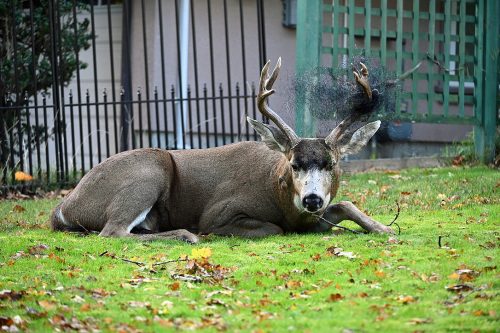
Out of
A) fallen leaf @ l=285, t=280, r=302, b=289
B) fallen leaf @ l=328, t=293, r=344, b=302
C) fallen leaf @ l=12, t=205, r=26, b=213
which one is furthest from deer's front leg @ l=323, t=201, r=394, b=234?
fallen leaf @ l=12, t=205, r=26, b=213

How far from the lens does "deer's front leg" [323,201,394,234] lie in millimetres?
8938

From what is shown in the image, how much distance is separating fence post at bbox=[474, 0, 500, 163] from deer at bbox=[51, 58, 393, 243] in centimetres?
486

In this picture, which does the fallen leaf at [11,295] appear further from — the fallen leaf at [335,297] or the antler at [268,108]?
the antler at [268,108]

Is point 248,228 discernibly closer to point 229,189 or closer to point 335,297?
point 229,189

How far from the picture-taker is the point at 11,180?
43.1 ft

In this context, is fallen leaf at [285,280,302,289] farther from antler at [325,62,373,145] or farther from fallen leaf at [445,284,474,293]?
antler at [325,62,373,145]

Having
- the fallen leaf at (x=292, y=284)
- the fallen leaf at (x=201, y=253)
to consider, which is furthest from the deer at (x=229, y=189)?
the fallen leaf at (x=292, y=284)

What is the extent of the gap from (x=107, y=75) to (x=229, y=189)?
8.89m

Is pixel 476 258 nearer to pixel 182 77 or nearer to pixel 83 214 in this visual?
pixel 83 214

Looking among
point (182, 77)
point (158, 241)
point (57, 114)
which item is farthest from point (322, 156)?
point (182, 77)

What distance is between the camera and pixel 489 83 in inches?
556

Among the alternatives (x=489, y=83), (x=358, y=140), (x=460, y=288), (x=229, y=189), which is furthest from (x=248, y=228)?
(x=489, y=83)

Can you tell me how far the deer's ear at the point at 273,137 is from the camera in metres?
9.17

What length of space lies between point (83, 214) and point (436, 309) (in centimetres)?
429
